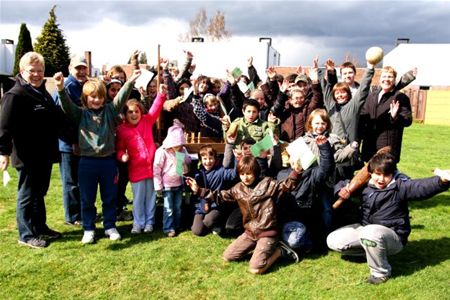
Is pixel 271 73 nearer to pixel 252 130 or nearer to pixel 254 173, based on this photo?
pixel 252 130

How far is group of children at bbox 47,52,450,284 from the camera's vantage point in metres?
4.28

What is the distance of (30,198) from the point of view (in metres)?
4.71

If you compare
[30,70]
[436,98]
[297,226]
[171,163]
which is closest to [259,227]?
[297,226]

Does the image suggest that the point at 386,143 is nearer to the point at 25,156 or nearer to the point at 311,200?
the point at 311,200

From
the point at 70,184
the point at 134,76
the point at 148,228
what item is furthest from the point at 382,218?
the point at 70,184

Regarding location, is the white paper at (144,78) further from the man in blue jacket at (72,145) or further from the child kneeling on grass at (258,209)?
the child kneeling on grass at (258,209)

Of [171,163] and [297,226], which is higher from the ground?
[171,163]

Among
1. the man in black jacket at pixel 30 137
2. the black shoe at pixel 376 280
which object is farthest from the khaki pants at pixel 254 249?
the man in black jacket at pixel 30 137

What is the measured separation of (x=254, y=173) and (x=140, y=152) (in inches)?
60.6

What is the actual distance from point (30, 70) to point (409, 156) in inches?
429

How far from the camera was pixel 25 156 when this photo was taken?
4.59 meters

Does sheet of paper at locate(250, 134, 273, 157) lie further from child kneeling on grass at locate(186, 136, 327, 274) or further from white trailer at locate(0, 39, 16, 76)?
white trailer at locate(0, 39, 16, 76)

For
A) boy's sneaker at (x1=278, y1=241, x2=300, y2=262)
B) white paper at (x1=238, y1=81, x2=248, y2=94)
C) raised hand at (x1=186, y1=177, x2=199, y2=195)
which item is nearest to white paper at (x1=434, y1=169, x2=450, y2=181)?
boy's sneaker at (x1=278, y1=241, x2=300, y2=262)

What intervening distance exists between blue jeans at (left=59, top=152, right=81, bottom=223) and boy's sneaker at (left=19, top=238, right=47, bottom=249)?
76cm
